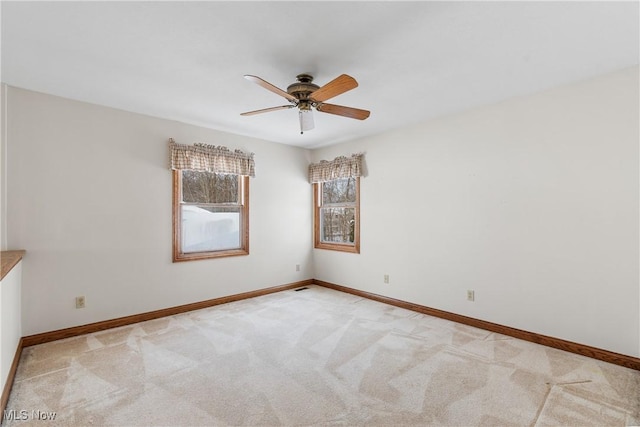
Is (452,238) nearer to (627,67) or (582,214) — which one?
(582,214)

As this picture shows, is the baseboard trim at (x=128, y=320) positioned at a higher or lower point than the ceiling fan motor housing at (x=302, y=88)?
lower

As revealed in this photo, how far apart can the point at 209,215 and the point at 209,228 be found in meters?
0.18

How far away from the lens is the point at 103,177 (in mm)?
3381

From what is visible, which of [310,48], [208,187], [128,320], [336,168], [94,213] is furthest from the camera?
[336,168]

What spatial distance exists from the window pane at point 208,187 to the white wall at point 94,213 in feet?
0.94

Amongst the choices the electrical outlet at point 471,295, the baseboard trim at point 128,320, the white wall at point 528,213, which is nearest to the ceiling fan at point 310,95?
the white wall at point 528,213

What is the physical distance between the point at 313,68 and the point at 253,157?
94.9 inches

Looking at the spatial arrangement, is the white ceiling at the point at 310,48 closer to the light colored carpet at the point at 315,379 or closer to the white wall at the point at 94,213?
the white wall at the point at 94,213

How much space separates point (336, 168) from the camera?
196 inches

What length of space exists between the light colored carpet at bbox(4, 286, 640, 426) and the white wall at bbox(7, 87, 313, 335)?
479mm

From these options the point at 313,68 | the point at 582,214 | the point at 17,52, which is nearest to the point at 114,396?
the point at 17,52

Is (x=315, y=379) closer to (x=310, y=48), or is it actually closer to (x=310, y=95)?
(x=310, y=95)

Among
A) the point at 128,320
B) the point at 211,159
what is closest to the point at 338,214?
the point at 211,159

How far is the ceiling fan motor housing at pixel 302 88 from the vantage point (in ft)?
8.30
